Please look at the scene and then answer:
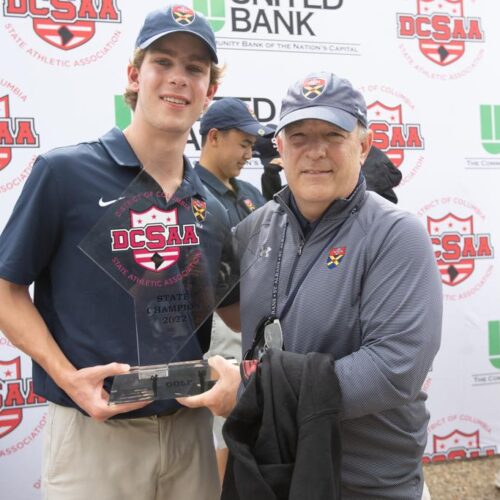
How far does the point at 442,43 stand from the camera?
3387mm

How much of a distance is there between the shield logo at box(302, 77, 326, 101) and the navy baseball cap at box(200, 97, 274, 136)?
132cm

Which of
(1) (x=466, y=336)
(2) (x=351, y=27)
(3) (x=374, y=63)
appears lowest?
(1) (x=466, y=336)

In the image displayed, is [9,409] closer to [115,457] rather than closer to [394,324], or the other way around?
[115,457]

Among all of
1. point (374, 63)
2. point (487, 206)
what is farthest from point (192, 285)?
point (487, 206)

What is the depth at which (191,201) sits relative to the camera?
131 cm

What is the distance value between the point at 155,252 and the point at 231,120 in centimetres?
156

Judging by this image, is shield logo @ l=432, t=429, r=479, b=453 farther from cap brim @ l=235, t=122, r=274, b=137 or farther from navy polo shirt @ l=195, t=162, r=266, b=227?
cap brim @ l=235, t=122, r=274, b=137

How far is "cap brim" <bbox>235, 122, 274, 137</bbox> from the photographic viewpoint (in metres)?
2.62

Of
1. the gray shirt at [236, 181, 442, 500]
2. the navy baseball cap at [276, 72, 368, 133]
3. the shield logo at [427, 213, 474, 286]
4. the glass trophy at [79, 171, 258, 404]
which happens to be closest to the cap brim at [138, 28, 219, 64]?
the navy baseball cap at [276, 72, 368, 133]

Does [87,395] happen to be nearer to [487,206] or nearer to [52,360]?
[52,360]

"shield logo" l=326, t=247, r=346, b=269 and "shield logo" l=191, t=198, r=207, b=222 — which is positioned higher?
"shield logo" l=191, t=198, r=207, b=222

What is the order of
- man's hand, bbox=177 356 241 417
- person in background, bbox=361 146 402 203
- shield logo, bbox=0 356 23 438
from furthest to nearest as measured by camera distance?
1. shield logo, bbox=0 356 23 438
2. person in background, bbox=361 146 402 203
3. man's hand, bbox=177 356 241 417

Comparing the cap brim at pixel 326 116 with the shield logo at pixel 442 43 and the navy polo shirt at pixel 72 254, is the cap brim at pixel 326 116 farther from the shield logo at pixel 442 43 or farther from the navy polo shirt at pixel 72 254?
the shield logo at pixel 442 43

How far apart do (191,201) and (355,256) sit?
1.37 ft
